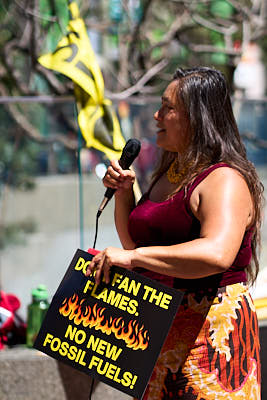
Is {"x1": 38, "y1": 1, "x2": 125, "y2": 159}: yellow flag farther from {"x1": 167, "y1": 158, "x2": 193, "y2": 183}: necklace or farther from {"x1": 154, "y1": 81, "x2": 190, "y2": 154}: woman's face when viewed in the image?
{"x1": 154, "y1": 81, "x2": 190, "y2": 154}: woman's face

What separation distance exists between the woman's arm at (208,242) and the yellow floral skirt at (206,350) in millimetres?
A: 197

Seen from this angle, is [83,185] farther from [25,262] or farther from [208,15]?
[208,15]

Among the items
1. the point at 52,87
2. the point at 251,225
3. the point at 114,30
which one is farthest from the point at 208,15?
the point at 251,225

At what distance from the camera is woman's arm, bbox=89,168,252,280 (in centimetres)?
174

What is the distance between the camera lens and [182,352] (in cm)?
193

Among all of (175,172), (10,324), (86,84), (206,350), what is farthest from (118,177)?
(10,324)

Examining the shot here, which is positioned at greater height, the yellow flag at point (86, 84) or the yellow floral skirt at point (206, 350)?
the yellow flag at point (86, 84)

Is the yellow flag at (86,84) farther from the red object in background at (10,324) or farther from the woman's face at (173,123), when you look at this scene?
the woman's face at (173,123)

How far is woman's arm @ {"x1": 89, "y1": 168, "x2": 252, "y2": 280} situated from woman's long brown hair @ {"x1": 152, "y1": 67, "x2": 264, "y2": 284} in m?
0.06

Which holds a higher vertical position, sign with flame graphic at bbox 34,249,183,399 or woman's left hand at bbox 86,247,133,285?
woman's left hand at bbox 86,247,133,285

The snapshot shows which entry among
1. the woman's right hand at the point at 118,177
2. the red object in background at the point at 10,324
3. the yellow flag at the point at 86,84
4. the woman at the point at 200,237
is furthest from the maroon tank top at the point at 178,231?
the red object in background at the point at 10,324

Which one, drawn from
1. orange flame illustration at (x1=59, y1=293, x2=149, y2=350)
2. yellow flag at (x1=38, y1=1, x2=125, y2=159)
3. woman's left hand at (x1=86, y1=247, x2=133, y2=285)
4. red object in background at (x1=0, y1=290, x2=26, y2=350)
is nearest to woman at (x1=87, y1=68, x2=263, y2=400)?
woman's left hand at (x1=86, y1=247, x2=133, y2=285)

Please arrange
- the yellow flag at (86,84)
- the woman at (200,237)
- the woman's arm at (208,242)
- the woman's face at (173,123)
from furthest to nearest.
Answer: the yellow flag at (86,84), the woman's face at (173,123), the woman at (200,237), the woman's arm at (208,242)

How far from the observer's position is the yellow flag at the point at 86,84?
3535mm
